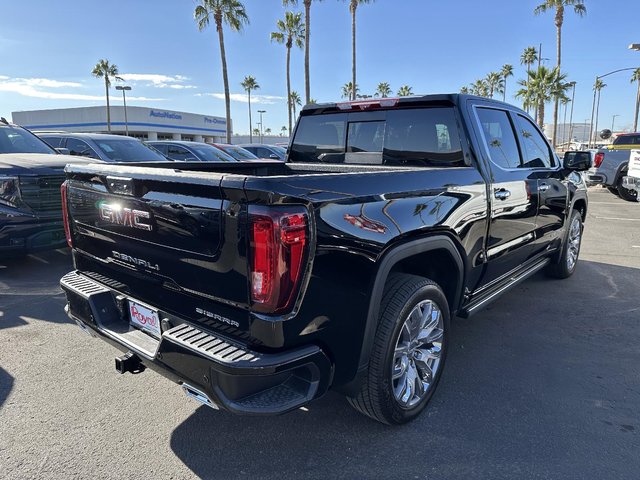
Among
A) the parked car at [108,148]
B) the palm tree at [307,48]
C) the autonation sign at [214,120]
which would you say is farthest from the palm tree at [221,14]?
the autonation sign at [214,120]

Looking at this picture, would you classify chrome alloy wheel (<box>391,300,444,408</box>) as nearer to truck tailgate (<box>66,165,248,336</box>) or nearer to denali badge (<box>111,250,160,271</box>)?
truck tailgate (<box>66,165,248,336</box>)

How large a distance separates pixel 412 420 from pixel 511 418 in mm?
607

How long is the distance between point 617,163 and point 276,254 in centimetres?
1459

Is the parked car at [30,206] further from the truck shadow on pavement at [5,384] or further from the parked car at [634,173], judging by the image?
the parked car at [634,173]

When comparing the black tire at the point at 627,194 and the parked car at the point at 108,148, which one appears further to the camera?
the black tire at the point at 627,194

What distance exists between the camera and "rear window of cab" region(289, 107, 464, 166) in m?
3.43

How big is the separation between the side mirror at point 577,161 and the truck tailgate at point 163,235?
419cm

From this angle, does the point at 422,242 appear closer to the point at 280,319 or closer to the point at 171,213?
the point at 280,319

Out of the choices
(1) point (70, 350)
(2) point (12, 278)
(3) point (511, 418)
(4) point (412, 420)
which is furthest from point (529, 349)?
(2) point (12, 278)

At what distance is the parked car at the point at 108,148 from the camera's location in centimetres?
825

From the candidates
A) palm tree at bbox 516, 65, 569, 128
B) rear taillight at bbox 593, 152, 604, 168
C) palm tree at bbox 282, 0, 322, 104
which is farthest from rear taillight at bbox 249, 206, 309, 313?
palm tree at bbox 516, 65, 569, 128

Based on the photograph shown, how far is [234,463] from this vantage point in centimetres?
241

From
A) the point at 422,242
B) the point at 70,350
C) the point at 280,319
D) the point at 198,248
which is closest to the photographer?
the point at 280,319

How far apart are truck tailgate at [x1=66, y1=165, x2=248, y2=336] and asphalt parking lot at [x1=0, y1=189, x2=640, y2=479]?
31.7 inches
